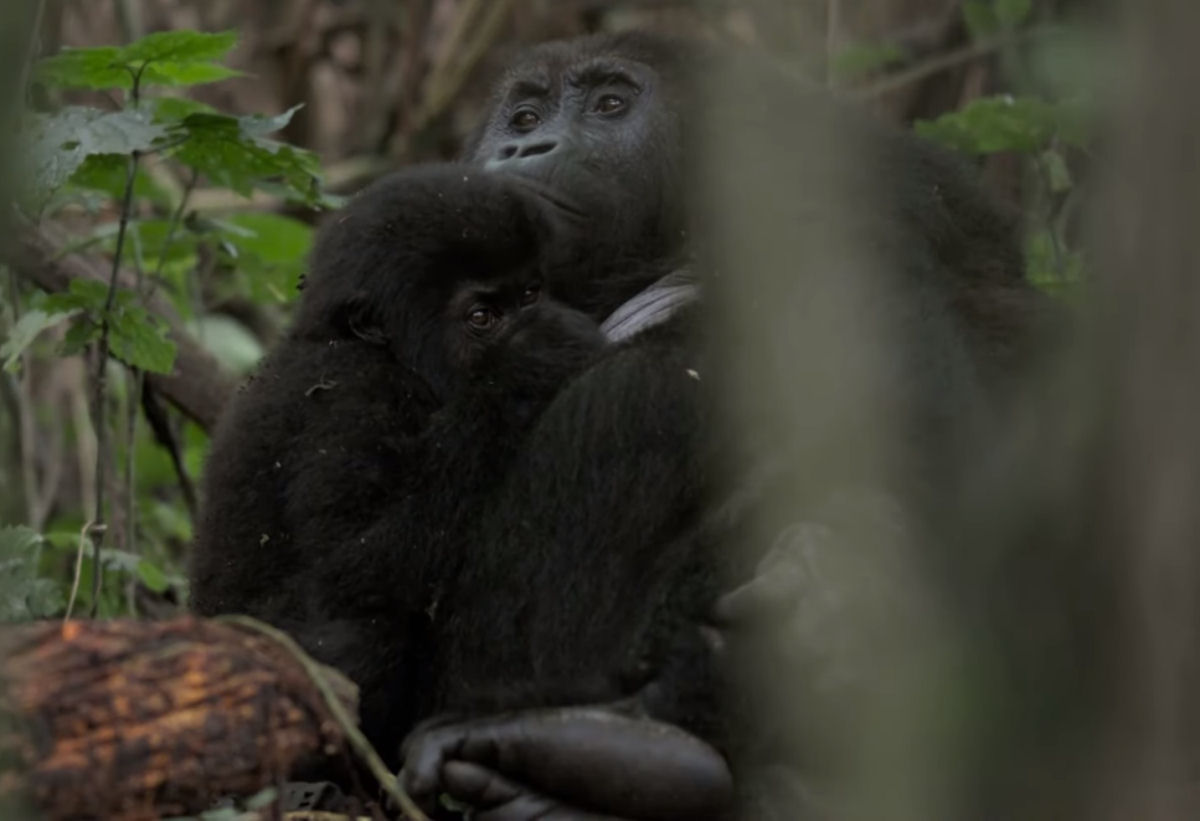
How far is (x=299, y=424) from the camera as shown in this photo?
3.34m

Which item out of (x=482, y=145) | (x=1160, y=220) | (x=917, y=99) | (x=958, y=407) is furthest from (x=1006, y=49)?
(x=1160, y=220)

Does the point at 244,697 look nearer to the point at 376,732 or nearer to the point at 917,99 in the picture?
the point at 376,732

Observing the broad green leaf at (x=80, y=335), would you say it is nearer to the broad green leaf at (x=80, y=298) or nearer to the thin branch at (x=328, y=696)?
the broad green leaf at (x=80, y=298)

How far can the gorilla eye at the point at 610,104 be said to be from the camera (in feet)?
13.5

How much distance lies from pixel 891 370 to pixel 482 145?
1686mm

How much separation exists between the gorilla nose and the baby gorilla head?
369 millimetres

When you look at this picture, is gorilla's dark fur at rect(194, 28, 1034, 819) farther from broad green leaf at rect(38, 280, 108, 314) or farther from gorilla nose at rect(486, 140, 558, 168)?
broad green leaf at rect(38, 280, 108, 314)

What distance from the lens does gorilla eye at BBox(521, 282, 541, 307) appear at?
141 inches

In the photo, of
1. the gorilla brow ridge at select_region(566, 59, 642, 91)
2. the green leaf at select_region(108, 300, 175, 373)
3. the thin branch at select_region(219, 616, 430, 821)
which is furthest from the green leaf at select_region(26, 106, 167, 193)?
the thin branch at select_region(219, 616, 430, 821)

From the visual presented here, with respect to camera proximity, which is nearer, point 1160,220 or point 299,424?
point 1160,220

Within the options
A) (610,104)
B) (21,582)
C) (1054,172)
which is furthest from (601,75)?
(21,582)

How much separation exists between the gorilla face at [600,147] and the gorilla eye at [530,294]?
101mm

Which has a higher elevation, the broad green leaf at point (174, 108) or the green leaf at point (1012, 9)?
the green leaf at point (1012, 9)

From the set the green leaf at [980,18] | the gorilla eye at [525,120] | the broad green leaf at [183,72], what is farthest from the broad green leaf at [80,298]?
the green leaf at [980,18]
